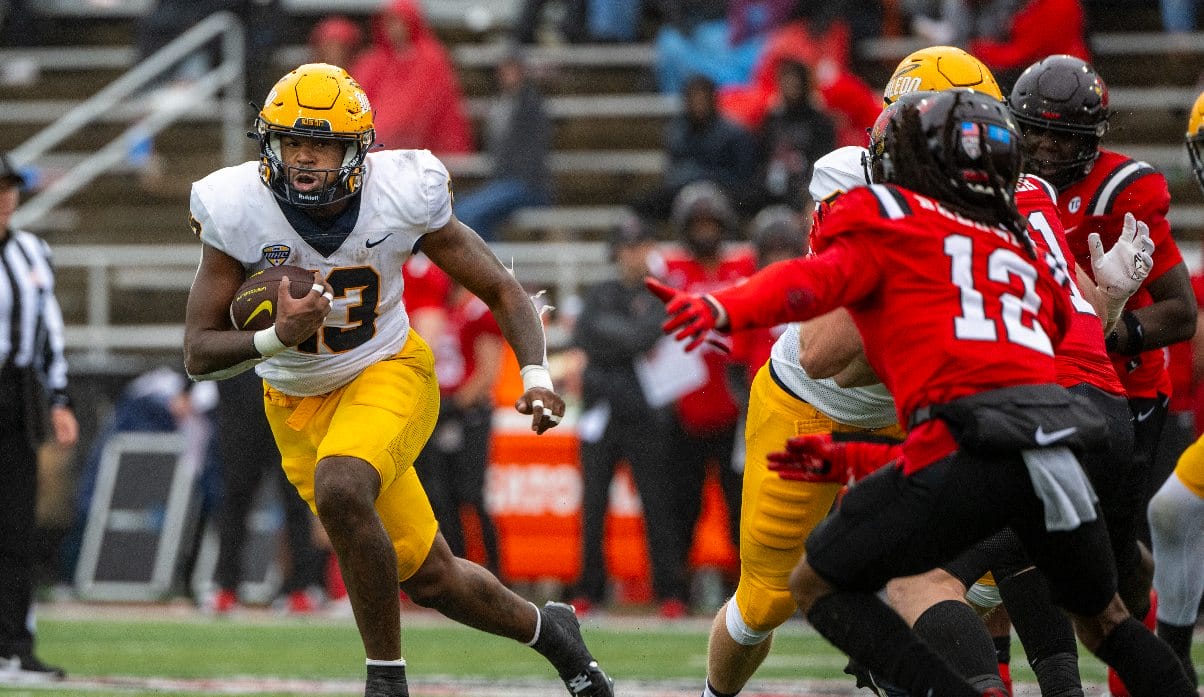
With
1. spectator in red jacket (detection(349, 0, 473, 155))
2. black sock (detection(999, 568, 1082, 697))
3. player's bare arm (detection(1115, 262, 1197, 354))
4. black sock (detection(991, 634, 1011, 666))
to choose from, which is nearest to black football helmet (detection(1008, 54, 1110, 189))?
player's bare arm (detection(1115, 262, 1197, 354))

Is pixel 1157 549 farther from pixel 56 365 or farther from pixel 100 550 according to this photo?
pixel 100 550

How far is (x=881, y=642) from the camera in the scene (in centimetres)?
393

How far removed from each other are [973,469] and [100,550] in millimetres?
9381

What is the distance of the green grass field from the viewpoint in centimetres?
676

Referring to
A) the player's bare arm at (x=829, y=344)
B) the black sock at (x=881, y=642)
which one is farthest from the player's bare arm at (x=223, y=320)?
the black sock at (x=881, y=642)

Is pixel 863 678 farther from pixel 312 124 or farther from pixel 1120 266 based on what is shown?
pixel 312 124

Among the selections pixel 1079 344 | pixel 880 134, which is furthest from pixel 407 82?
pixel 880 134

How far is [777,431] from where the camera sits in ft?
16.3

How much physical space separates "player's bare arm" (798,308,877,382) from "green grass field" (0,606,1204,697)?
2310 millimetres

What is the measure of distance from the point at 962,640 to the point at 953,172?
1.19m

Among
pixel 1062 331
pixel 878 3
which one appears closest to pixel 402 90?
pixel 878 3

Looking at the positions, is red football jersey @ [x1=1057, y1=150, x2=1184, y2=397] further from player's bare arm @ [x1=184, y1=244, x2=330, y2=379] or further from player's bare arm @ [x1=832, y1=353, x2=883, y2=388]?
player's bare arm @ [x1=184, y1=244, x2=330, y2=379]

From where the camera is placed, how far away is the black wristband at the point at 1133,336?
5.42 m

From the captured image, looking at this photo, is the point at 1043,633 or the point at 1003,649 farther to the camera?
the point at 1003,649
